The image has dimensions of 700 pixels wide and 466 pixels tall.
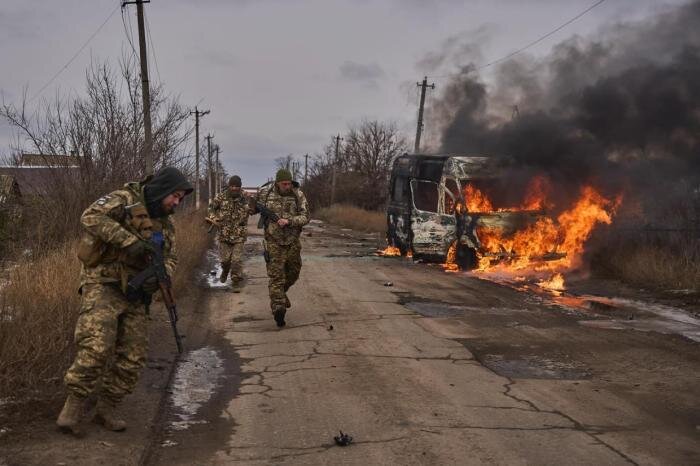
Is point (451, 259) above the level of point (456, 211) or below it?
below

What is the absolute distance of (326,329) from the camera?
7.90 meters

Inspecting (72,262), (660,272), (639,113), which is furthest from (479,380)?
(639,113)

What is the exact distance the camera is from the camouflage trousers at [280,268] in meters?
8.03

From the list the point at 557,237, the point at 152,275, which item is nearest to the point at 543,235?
the point at 557,237

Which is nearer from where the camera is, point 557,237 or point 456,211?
point 557,237

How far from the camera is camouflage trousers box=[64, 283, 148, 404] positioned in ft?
13.7

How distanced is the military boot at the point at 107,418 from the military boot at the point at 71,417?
198 mm

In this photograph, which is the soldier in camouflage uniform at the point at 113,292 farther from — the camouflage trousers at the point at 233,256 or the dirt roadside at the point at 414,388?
the camouflage trousers at the point at 233,256

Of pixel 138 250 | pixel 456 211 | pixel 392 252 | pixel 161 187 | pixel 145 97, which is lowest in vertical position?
pixel 392 252

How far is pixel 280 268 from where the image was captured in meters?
8.14

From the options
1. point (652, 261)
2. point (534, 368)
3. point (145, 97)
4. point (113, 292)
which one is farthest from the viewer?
point (145, 97)

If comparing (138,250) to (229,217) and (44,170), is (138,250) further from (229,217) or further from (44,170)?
(44,170)

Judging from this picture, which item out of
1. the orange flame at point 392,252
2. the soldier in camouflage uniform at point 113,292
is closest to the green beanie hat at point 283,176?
the soldier in camouflage uniform at point 113,292

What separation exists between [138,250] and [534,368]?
12.4 ft
